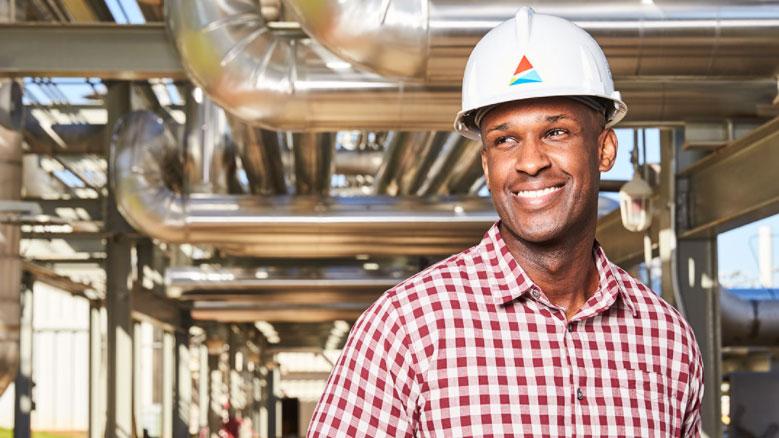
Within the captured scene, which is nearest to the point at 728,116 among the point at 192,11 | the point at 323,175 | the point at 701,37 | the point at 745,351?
the point at 701,37

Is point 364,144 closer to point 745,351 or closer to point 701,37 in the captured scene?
point 745,351

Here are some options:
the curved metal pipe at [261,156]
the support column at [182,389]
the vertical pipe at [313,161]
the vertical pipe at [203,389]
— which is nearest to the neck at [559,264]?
the curved metal pipe at [261,156]

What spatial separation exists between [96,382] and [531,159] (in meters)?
14.4

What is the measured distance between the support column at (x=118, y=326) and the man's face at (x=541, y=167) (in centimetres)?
1250

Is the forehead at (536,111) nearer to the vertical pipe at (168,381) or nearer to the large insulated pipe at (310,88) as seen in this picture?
the large insulated pipe at (310,88)

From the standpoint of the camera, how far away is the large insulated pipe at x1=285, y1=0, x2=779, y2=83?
5.40 meters

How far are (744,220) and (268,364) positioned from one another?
33.0m

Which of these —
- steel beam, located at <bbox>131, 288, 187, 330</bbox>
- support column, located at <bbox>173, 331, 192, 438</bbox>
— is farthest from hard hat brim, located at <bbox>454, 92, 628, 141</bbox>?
support column, located at <bbox>173, 331, 192, 438</bbox>

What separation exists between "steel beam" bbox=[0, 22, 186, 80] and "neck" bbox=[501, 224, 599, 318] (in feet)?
→ 21.7

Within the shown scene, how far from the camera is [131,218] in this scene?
1161 cm

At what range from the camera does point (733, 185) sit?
25.2 ft

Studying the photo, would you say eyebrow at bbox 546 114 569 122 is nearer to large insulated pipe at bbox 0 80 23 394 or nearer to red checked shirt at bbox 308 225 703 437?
red checked shirt at bbox 308 225 703 437

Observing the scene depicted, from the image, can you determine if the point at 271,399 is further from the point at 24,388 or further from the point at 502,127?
the point at 502,127

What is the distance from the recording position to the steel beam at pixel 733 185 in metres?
7.06
